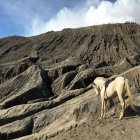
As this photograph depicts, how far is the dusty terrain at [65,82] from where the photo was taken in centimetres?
1938

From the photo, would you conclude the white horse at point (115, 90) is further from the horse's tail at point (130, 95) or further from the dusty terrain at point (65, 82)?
the dusty terrain at point (65, 82)

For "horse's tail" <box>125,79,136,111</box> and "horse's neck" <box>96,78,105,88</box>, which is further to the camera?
"horse's neck" <box>96,78,105,88</box>

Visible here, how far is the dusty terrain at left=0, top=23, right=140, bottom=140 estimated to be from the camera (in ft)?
63.6

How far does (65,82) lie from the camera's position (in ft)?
124

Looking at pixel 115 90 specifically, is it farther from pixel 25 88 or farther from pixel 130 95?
pixel 25 88

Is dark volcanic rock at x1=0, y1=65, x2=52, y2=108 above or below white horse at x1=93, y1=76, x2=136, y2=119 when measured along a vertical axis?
above

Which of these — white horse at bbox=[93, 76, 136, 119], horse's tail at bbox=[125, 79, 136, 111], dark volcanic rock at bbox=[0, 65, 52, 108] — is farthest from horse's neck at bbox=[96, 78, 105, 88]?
dark volcanic rock at bbox=[0, 65, 52, 108]

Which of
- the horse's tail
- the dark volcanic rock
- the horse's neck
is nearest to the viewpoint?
the horse's tail

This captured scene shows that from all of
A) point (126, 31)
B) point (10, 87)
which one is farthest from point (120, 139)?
point (126, 31)

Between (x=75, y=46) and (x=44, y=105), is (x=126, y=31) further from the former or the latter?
(x=44, y=105)

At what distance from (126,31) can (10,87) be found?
25387 millimetres

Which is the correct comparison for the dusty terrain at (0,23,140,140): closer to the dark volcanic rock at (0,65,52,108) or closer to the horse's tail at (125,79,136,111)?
the dark volcanic rock at (0,65,52,108)

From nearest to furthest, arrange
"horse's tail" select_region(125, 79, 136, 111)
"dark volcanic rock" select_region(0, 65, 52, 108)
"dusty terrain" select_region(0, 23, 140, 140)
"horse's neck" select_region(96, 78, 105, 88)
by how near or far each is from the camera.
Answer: "horse's tail" select_region(125, 79, 136, 111), "dusty terrain" select_region(0, 23, 140, 140), "horse's neck" select_region(96, 78, 105, 88), "dark volcanic rock" select_region(0, 65, 52, 108)

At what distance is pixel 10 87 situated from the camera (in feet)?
135
